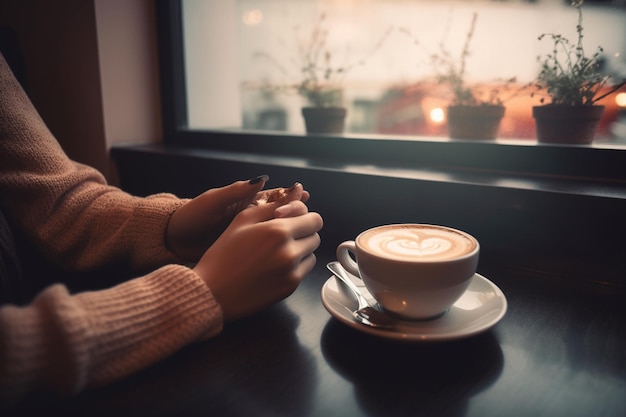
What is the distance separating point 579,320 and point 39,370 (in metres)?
0.64

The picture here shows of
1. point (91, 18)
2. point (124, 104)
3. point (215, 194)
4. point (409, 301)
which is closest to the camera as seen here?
point (409, 301)

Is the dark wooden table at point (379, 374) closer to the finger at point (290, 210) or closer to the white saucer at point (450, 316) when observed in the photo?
the white saucer at point (450, 316)

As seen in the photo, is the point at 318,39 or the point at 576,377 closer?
the point at 576,377

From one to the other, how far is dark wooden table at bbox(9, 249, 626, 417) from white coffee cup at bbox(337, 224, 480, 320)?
0.05 m

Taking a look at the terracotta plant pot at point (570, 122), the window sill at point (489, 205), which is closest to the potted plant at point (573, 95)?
the terracotta plant pot at point (570, 122)

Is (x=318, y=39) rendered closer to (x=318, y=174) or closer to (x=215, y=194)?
(x=318, y=174)

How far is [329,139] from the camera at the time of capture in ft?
3.98

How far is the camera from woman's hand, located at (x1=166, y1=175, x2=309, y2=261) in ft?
2.44

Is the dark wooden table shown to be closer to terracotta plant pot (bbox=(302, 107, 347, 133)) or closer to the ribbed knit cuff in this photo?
the ribbed knit cuff

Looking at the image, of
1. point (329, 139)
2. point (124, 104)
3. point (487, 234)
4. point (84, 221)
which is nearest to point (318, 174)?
point (329, 139)

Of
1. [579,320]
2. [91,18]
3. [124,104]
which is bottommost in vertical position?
[579,320]

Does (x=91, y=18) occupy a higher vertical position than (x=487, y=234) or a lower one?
higher

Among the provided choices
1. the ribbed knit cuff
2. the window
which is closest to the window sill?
the window

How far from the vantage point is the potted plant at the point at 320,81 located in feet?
4.17
